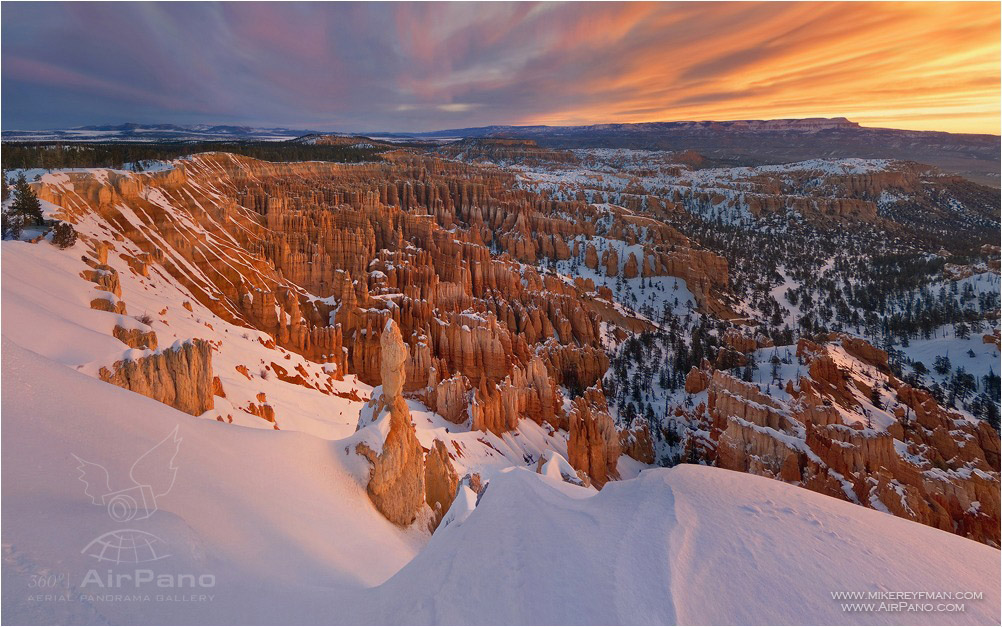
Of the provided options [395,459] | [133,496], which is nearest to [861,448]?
[395,459]

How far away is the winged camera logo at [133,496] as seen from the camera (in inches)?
179

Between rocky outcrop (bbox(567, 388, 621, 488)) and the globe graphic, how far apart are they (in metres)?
17.9

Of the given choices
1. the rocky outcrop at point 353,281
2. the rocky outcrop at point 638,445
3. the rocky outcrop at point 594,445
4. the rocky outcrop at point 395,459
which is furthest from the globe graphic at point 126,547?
the rocky outcrop at point 638,445

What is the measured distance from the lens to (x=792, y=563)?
5.24 meters

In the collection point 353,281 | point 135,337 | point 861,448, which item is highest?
point 135,337

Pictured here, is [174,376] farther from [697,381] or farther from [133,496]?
[697,381]

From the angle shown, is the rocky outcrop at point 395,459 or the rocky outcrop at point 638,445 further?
the rocky outcrop at point 638,445

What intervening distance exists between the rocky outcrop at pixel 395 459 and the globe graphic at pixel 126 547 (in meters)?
4.93

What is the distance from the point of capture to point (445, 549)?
6.11 metres

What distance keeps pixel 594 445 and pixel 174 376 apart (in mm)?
16662

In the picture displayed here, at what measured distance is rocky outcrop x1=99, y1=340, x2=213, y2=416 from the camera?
30.5 feet

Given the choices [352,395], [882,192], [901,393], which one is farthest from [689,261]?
[882,192]

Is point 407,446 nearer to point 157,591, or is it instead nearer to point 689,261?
point 157,591

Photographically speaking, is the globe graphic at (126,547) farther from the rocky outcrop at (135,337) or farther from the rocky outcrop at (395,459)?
the rocky outcrop at (135,337)
